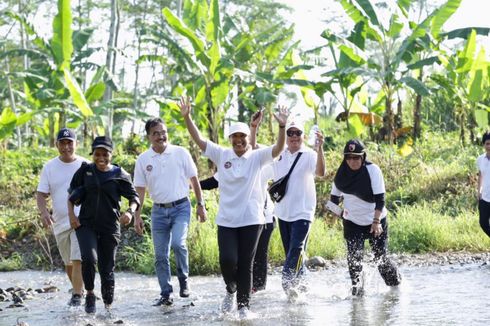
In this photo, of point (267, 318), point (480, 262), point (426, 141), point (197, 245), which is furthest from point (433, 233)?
point (426, 141)

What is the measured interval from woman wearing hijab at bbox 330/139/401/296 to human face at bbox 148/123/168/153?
5.85 feet

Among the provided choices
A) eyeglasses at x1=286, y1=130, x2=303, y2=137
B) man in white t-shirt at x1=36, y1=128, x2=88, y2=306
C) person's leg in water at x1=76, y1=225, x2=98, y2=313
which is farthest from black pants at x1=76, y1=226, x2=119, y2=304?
eyeglasses at x1=286, y1=130, x2=303, y2=137

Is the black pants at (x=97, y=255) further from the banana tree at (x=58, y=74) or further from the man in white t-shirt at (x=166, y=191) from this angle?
the banana tree at (x=58, y=74)

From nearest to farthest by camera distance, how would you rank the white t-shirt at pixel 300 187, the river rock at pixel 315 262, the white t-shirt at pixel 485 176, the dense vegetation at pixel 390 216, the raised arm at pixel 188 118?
the raised arm at pixel 188 118, the white t-shirt at pixel 300 187, the white t-shirt at pixel 485 176, the river rock at pixel 315 262, the dense vegetation at pixel 390 216

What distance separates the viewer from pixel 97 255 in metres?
8.01

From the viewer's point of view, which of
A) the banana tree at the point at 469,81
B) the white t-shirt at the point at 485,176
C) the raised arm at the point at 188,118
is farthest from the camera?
the banana tree at the point at 469,81

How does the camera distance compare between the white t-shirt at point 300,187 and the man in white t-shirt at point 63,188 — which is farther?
the white t-shirt at point 300,187

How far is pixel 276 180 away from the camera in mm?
9023

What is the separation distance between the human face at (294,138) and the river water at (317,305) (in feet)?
5.15

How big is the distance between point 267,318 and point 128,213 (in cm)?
157

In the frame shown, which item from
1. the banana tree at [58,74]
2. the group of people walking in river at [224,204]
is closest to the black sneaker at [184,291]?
the group of people walking in river at [224,204]

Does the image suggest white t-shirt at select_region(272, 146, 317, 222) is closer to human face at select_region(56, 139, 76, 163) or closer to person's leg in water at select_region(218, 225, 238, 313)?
person's leg in water at select_region(218, 225, 238, 313)

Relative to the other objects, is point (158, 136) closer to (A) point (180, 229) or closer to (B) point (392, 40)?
(A) point (180, 229)

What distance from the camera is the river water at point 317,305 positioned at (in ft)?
25.5
